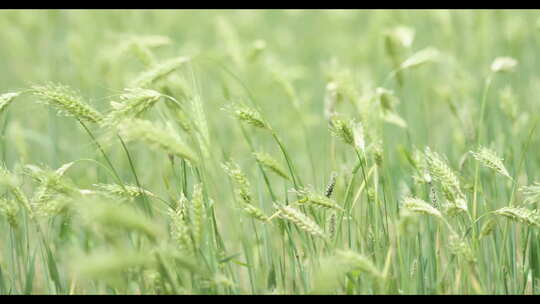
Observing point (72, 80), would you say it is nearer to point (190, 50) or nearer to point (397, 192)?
point (190, 50)

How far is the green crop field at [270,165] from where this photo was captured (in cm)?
181

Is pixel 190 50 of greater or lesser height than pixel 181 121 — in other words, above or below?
above

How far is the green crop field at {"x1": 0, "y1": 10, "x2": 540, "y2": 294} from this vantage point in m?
1.81

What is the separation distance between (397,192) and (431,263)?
0.60 m

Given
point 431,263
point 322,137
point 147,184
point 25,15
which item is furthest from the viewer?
point 25,15

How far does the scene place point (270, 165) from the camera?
79.1 inches

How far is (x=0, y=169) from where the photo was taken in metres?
1.93

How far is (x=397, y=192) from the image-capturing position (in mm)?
2684

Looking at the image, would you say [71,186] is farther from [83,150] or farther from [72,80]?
[72,80]
